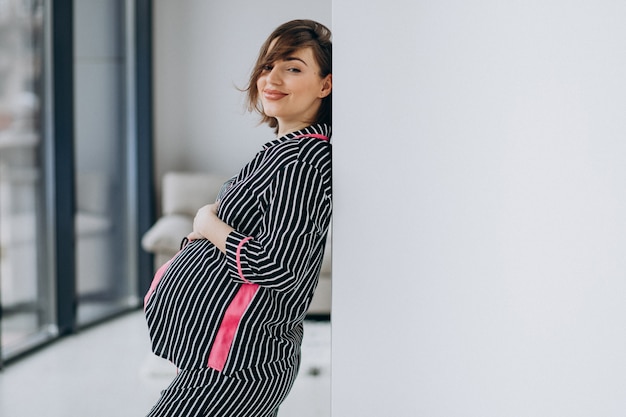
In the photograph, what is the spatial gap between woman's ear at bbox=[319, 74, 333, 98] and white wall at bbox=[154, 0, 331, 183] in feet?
5.46

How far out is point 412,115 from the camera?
88 cm

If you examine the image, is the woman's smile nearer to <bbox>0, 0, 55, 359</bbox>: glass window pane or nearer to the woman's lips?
the woman's lips

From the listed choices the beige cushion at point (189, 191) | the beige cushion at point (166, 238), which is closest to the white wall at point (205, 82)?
the beige cushion at point (189, 191)

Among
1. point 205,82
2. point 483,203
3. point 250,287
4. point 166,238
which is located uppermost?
point 205,82

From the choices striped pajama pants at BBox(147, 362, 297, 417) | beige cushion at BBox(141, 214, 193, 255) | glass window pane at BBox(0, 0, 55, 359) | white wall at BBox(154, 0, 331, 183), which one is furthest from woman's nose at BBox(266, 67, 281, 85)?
beige cushion at BBox(141, 214, 193, 255)

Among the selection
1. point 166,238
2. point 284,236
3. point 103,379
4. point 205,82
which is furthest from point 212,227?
point 205,82

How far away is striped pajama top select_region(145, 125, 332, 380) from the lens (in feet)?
2.73

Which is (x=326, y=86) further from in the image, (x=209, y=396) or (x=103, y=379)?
(x=103, y=379)

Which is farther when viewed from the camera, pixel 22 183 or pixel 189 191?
pixel 189 191

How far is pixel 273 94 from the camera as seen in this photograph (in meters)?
0.93

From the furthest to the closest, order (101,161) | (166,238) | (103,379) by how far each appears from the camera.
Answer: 1. (101,161)
2. (166,238)
3. (103,379)

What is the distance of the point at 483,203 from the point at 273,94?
0.35 metres

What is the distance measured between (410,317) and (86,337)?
7.52 feet

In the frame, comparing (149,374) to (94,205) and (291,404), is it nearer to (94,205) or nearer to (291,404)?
(291,404)
